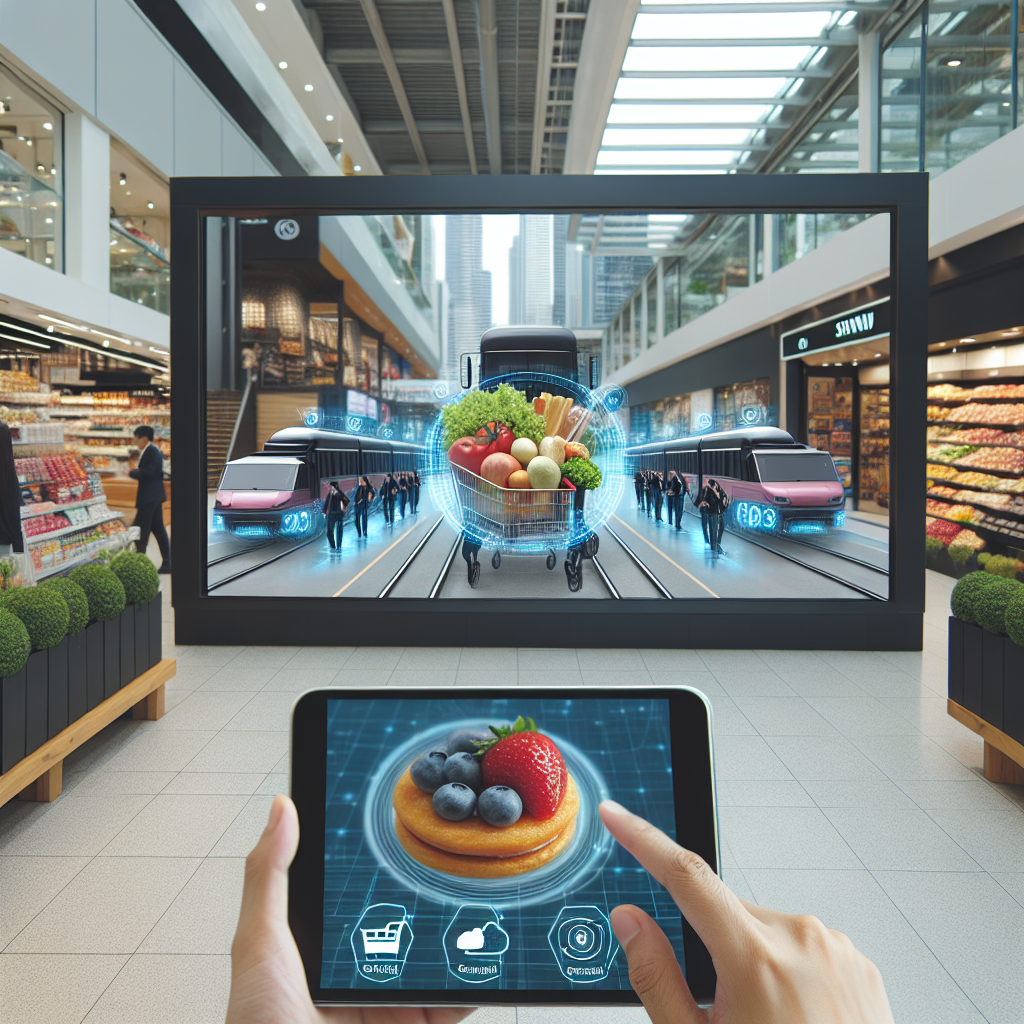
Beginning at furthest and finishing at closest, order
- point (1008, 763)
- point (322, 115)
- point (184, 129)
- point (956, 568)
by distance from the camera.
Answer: point (322, 115), point (184, 129), point (956, 568), point (1008, 763)

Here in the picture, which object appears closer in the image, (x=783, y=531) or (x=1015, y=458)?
(x=783, y=531)

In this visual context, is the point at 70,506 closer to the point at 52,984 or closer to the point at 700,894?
the point at 52,984

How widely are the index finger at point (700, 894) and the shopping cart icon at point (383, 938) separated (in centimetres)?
34

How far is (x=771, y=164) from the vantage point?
8.09 metres

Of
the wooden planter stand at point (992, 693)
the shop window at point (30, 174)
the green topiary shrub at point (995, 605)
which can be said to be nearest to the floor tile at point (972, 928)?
the wooden planter stand at point (992, 693)

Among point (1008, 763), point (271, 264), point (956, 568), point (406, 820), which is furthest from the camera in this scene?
point (956, 568)

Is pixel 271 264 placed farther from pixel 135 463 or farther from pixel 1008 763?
pixel 135 463

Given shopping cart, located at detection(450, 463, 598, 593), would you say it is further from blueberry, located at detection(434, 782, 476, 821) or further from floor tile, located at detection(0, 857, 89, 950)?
blueberry, located at detection(434, 782, 476, 821)

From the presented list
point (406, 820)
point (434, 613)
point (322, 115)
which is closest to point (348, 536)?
point (434, 613)

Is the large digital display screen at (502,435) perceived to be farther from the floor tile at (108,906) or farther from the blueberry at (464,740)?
the blueberry at (464,740)

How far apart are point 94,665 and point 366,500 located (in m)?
2.21

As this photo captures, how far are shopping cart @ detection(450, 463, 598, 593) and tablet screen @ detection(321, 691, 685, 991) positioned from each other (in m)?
4.18

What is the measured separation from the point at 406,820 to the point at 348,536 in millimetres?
4543

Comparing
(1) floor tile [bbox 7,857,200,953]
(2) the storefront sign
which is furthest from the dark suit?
(2) the storefront sign
